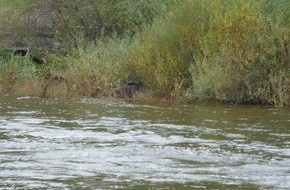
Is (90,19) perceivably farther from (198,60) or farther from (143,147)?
(143,147)

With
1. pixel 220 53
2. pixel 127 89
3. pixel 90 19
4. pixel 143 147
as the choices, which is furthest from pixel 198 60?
pixel 90 19

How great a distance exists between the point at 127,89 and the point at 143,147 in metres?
14.1

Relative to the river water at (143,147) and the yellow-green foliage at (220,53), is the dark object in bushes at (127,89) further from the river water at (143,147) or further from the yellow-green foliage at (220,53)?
the river water at (143,147)

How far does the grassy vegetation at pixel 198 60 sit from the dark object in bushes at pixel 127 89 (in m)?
0.30

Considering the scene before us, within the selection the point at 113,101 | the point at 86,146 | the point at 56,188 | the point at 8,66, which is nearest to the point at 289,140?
the point at 86,146

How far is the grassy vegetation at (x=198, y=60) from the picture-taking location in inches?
1001

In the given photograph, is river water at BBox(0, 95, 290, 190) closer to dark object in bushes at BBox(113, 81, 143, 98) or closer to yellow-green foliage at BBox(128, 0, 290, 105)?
yellow-green foliage at BBox(128, 0, 290, 105)

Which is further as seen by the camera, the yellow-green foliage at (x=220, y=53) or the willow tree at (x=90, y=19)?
the willow tree at (x=90, y=19)

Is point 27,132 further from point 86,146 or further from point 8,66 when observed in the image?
point 8,66

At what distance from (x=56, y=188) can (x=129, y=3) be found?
31.3 metres

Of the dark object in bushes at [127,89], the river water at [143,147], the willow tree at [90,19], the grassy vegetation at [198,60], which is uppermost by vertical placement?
the willow tree at [90,19]

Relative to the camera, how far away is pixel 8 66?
30688mm

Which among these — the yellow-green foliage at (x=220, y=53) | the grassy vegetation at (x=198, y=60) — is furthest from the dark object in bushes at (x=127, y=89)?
the yellow-green foliage at (x=220, y=53)

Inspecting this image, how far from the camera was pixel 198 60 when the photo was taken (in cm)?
2639
